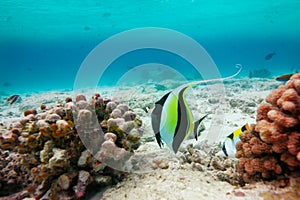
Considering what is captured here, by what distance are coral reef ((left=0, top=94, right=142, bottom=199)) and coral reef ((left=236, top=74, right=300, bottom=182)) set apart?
1458mm

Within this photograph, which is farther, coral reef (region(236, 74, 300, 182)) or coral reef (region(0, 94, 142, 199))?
coral reef (region(0, 94, 142, 199))

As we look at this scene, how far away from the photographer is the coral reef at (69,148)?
2.29 m

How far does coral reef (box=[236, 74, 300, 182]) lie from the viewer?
5.53 ft

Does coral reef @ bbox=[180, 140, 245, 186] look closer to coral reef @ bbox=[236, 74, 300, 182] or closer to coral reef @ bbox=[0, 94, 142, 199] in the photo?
coral reef @ bbox=[236, 74, 300, 182]

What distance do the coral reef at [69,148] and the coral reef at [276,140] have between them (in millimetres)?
1458

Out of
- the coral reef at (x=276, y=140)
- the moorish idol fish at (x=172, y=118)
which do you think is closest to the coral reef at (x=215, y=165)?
the coral reef at (x=276, y=140)

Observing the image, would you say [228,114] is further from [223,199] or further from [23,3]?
[23,3]

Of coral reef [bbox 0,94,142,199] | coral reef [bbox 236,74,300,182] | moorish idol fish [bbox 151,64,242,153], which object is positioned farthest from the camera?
coral reef [bbox 0,94,142,199]

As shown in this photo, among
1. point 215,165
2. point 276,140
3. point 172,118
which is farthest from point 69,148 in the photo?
point 276,140

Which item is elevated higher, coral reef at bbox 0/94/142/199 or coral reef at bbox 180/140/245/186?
coral reef at bbox 0/94/142/199

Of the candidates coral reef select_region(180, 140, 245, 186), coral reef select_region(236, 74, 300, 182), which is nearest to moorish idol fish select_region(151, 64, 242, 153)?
coral reef select_region(236, 74, 300, 182)

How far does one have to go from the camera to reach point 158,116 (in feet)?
4.97

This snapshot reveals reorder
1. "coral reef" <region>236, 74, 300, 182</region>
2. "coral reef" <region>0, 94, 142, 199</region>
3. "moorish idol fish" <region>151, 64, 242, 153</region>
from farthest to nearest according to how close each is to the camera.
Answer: "coral reef" <region>0, 94, 142, 199</region> < "coral reef" <region>236, 74, 300, 182</region> < "moorish idol fish" <region>151, 64, 242, 153</region>

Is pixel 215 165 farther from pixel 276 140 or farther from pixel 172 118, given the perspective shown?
pixel 172 118
